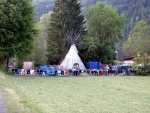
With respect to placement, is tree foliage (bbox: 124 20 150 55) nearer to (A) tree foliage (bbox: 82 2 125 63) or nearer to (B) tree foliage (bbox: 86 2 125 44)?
(A) tree foliage (bbox: 82 2 125 63)

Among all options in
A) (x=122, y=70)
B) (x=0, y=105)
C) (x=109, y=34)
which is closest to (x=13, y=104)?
(x=0, y=105)

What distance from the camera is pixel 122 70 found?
33156mm

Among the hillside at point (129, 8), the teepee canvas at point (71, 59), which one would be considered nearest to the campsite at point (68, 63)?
the teepee canvas at point (71, 59)

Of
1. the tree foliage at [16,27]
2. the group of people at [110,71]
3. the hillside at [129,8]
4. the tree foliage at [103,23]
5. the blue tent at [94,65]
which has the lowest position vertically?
the group of people at [110,71]

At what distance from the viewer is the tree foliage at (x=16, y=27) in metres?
27.0

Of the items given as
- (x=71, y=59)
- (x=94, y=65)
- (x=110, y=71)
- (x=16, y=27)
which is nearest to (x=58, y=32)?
(x=71, y=59)

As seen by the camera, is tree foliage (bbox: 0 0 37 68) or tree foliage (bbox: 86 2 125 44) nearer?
tree foliage (bbox: 0 0 37 68)

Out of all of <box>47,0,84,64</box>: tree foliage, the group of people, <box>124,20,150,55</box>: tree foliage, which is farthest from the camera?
<box>124,20,150,55</box>: tree foliage

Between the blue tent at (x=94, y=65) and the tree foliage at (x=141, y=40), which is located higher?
the tree foliage at (x=141, y=40)

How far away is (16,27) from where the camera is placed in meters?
27.7

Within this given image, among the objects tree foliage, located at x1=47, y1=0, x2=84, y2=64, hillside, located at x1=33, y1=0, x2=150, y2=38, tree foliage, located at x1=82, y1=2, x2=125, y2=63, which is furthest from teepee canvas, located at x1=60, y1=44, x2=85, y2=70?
hillside, located at x1=33, y1=0, x2=150, y2=38

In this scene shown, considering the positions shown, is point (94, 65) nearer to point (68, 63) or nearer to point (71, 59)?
point (71, 59)

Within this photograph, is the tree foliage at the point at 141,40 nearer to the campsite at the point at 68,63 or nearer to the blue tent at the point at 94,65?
the campsite at the point at 68,63

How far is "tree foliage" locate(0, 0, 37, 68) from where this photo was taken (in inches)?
1063
